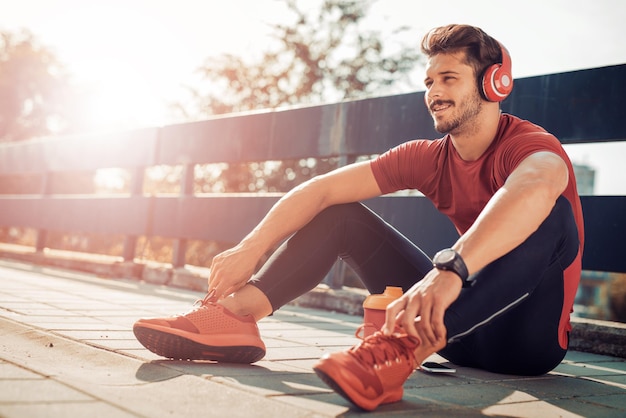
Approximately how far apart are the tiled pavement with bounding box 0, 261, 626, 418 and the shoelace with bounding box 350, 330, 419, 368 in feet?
0.43

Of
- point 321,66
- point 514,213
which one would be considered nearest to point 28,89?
point 321,66

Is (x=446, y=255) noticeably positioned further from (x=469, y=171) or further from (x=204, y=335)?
(x=204, y=335)

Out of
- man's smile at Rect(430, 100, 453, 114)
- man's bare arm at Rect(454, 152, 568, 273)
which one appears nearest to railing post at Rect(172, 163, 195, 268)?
man's smile at Rect(430, 100, 453, 114)

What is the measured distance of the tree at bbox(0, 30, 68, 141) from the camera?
31250 mm

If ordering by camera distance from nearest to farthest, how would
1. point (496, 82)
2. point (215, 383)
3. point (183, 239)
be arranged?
point (215, 383) < point (496, 82) < point (183, 239)

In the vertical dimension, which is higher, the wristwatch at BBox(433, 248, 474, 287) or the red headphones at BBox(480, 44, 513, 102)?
the red headphones at BBox(480, 44, 513, 102)

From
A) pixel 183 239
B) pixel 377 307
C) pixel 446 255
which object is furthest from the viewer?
pixel 183 239

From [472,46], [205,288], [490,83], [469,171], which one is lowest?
[205,288]

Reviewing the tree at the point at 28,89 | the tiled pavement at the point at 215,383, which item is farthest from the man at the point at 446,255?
the tree at the point at 28,89

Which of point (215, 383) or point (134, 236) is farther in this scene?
point (134, 236)

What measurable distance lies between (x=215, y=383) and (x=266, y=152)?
14.4 feet

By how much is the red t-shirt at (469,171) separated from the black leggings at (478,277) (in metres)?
0.11

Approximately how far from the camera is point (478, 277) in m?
1.91

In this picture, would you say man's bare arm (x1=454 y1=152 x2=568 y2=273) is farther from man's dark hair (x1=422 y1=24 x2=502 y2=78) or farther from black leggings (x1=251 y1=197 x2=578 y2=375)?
man's dark hair (x1=422 y1=24 x2=502 y2=78)
